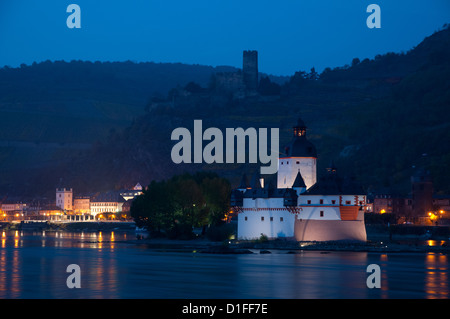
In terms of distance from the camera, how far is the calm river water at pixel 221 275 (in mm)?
54094

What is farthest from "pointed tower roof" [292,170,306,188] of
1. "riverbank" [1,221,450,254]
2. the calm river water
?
the calm river water

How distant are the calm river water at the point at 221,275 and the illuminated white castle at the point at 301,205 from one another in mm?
7011

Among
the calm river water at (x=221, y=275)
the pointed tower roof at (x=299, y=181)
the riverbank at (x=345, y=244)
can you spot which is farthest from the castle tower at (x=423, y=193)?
the calm river water at (x=221, y=275)

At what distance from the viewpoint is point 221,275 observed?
64.6 m

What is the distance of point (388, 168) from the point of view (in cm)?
17612

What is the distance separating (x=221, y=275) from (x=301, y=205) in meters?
31.2

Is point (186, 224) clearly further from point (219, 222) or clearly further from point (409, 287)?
point (409, 287)

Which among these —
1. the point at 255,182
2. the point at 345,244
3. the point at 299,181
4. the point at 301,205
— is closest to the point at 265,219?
the point at 301,205

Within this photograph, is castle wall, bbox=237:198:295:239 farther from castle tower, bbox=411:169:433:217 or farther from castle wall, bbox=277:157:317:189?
castle tower, bbox=411:169:433:217

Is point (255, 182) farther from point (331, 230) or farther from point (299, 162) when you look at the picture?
point (331, 230)

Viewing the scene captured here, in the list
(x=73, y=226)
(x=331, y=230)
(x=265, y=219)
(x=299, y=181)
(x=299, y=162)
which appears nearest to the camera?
(x=331, y=230)

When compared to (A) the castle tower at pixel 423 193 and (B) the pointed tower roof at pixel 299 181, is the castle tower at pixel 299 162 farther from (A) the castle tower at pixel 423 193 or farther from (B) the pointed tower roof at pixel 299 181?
(A) the castle tower at pixel 423 193
